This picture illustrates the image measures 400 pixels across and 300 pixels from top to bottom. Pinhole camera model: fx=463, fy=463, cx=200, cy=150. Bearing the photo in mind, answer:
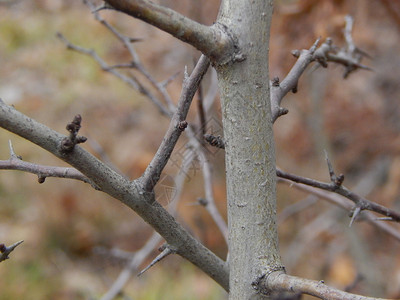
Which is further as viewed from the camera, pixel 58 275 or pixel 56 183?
pixel 56 183

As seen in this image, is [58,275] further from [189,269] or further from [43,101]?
[43,101]

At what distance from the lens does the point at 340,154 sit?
3857 millimetres

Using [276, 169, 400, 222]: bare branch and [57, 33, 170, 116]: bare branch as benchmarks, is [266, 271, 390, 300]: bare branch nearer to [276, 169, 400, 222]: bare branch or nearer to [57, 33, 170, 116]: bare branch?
[276, 169, 400, 222]: bare branch

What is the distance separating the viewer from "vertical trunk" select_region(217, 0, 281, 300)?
1.92 feet

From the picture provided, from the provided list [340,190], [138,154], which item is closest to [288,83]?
[340,190]

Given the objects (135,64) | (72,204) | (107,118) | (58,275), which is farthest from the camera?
(72,204)

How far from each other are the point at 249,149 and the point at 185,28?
0.60ft

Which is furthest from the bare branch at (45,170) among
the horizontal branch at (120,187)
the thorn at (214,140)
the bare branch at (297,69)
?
the bare branch at (297,69)

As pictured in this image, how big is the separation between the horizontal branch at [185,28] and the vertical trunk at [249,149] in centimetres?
2

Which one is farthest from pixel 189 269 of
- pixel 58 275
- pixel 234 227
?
pixel 234 227

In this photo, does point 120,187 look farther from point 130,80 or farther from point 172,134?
point 130,80

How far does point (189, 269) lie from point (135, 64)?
285cm

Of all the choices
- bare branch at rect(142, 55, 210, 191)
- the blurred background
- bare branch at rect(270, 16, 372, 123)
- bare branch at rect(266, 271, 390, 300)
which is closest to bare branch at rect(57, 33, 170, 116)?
bare branch at rect(270, 16, 372, 123)

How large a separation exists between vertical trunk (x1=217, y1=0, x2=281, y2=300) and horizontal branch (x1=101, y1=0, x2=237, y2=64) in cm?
2
